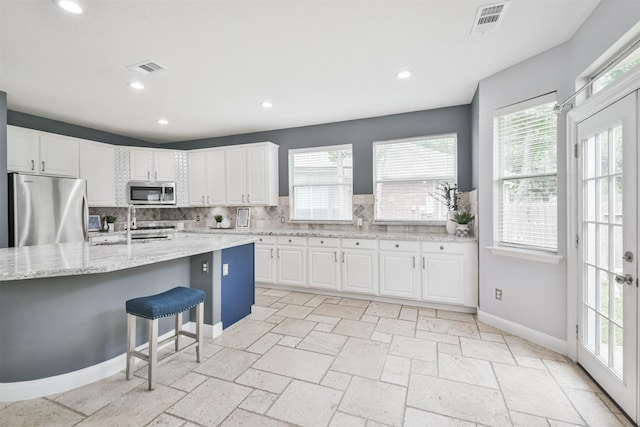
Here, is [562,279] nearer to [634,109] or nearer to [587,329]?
[587,329]

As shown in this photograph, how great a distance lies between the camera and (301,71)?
2.91m

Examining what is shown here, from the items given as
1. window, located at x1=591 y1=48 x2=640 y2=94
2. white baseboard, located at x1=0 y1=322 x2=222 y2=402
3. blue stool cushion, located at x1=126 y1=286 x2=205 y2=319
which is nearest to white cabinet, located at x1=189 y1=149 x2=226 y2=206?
blue stool cushion, located at x1=126 y1=286 x2=205 y2=319

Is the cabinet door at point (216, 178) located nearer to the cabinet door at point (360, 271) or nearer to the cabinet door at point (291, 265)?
the cabinet door at point (291, 265)

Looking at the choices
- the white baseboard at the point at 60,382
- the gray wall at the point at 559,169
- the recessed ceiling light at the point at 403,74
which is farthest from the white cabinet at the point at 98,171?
the gray wall at the point at 559,169

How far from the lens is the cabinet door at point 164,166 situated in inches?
208

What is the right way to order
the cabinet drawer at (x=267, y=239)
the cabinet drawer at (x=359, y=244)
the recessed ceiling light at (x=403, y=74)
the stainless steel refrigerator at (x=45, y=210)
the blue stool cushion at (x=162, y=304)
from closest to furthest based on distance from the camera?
the blue stool cushion at (x=162, y=304)
the recessed ceiling light at (x=403, y=74)
the stainless steel refrigerator at (x=45, y=210)
the cabinet drawer at (x=359, y=244)
the cabinet drawer at (x=267, y=239)

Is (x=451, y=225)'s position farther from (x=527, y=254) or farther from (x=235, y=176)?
Answer: (x=235, y=176)

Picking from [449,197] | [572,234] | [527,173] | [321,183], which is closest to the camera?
[572,234]

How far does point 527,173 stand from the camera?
2762 millimetres

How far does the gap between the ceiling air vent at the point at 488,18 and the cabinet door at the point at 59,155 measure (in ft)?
17.4

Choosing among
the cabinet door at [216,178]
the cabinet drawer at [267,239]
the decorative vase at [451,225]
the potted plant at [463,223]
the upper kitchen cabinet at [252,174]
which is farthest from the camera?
the cabinet door at [216,178]

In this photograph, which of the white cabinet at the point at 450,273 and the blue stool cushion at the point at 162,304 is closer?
the blue stool cushion at the point at 162,304

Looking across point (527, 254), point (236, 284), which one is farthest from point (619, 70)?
point (236, 284)

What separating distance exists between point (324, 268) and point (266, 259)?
0.97m
